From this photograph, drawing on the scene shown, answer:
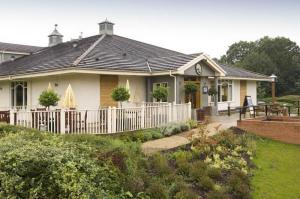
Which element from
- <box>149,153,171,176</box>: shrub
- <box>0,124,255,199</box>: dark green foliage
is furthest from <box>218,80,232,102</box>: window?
<box>149,153,171,176</box>: shrub

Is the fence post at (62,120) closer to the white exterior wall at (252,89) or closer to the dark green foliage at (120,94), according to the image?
the dark green foliage at (120,94)

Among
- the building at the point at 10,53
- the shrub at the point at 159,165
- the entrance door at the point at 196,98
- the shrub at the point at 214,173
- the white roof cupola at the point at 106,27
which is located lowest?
the shrub at the point at 214,173

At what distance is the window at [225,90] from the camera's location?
1020 inches

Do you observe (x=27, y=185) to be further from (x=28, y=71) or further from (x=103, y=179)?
(x=28, y=71)

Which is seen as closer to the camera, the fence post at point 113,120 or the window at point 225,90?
the fence post at point 113,120

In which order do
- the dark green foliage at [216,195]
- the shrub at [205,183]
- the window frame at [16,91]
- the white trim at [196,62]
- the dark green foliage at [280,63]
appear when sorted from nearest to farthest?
1. the dark green foliage at [216,195]
2. the shrub at [205,183]
3. the white trim at [196,62]
4. the window frame at [16,91]
5. the dark green foliage at [280,63]

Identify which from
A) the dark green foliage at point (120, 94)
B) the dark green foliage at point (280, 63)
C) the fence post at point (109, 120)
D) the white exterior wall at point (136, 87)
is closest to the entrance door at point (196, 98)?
the white exterior wall at point (136, 87)

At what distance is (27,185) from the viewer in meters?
5.82

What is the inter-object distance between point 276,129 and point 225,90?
11.1 m

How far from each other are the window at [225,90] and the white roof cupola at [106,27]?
8.94m

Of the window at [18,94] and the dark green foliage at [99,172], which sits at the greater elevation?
the window at [18,94]

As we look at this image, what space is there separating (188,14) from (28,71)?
31.3ft

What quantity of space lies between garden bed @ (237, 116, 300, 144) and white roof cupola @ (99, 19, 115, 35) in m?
12.8

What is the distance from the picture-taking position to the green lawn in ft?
31.4
